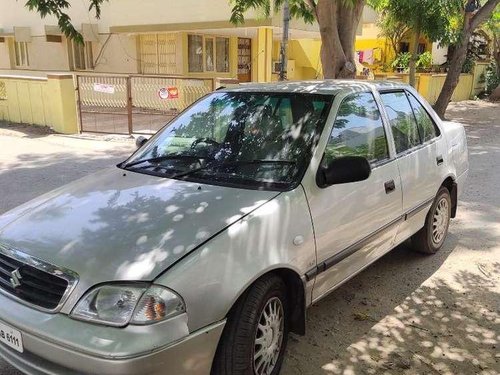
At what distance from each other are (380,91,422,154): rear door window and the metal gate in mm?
7181

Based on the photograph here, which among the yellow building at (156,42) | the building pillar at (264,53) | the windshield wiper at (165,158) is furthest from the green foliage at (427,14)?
the windshield wiper at (165,158)

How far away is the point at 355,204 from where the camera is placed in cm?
335

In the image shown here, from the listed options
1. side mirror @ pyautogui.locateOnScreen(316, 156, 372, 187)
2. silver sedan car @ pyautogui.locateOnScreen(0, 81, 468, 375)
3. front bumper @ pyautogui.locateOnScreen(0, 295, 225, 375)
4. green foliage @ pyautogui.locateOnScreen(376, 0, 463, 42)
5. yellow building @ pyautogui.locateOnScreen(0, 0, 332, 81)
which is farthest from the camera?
yellow building @ pyautogui.locateOnScreen(0, 0, 332, 81)

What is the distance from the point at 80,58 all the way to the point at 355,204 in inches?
696

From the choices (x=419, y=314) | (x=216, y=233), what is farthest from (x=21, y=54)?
(x=216, y=233)

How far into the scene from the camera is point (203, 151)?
347 cm

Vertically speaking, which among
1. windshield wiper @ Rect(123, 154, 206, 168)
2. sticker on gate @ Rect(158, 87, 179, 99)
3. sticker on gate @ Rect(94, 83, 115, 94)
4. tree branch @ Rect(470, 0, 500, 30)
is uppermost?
tree branch @ Rect(470, 0, 500, 30)

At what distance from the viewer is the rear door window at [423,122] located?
4488 millimetres

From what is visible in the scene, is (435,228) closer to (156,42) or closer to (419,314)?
(419,314)

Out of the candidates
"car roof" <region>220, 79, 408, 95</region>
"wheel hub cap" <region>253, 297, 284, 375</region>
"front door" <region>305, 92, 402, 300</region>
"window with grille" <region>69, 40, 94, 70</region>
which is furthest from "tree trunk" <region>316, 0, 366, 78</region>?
"window with grille" <region>69, 40, 94, 70</region>

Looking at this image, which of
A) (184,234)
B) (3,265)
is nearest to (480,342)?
(184,234)

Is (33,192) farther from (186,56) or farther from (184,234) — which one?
(186,56)

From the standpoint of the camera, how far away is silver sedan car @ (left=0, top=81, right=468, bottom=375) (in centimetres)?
224

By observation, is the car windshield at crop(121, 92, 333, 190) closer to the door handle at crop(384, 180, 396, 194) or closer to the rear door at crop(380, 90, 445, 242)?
the door handle at crop(384, 180, 396, 194)
